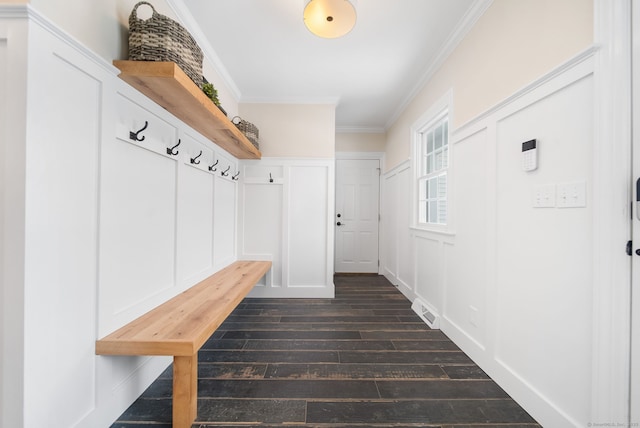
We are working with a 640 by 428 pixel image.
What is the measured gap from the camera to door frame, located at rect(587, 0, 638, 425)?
3.17 feet

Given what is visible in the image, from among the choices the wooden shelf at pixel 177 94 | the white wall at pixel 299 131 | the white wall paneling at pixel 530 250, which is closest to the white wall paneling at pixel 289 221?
the white wall at pixel 299 131

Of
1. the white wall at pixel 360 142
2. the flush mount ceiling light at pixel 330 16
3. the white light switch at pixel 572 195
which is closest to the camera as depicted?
the white light switch at pixel 572 195

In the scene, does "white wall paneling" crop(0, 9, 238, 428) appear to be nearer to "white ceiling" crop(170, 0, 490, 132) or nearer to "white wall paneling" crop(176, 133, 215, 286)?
"white wall paneling" crop(176, 133, 215, 286)

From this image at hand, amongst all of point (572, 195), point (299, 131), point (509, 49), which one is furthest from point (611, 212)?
point (299, 131)

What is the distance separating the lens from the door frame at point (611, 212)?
965mm

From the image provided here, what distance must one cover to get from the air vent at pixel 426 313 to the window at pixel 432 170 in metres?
0.85

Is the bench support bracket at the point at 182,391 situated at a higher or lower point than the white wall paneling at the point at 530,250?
lower

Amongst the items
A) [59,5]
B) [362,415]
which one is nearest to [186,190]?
[59,5]

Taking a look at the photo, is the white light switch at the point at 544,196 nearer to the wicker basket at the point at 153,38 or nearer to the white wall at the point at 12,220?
the wicker basket at the point at 153,38

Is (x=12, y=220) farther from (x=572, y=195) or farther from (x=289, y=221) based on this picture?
(x=289, y=221)

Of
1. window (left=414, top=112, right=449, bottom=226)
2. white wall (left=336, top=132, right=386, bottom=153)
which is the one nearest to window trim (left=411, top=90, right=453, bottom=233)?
window (left=414, top=112, right=449, bottom=226)

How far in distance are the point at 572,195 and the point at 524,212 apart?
0.27 m

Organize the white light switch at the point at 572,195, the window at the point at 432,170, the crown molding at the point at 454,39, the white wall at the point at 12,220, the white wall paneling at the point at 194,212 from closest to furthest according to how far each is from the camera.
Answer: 1. the white wall at the point at 12,220
2. the white light switch at the point at 572,195
3. the crown molding at the point at 454,39
4. the white wall paneling at the point at 194,212
5. the window at the point at 432,170

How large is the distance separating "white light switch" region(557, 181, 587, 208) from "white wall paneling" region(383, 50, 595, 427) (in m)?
0.02
